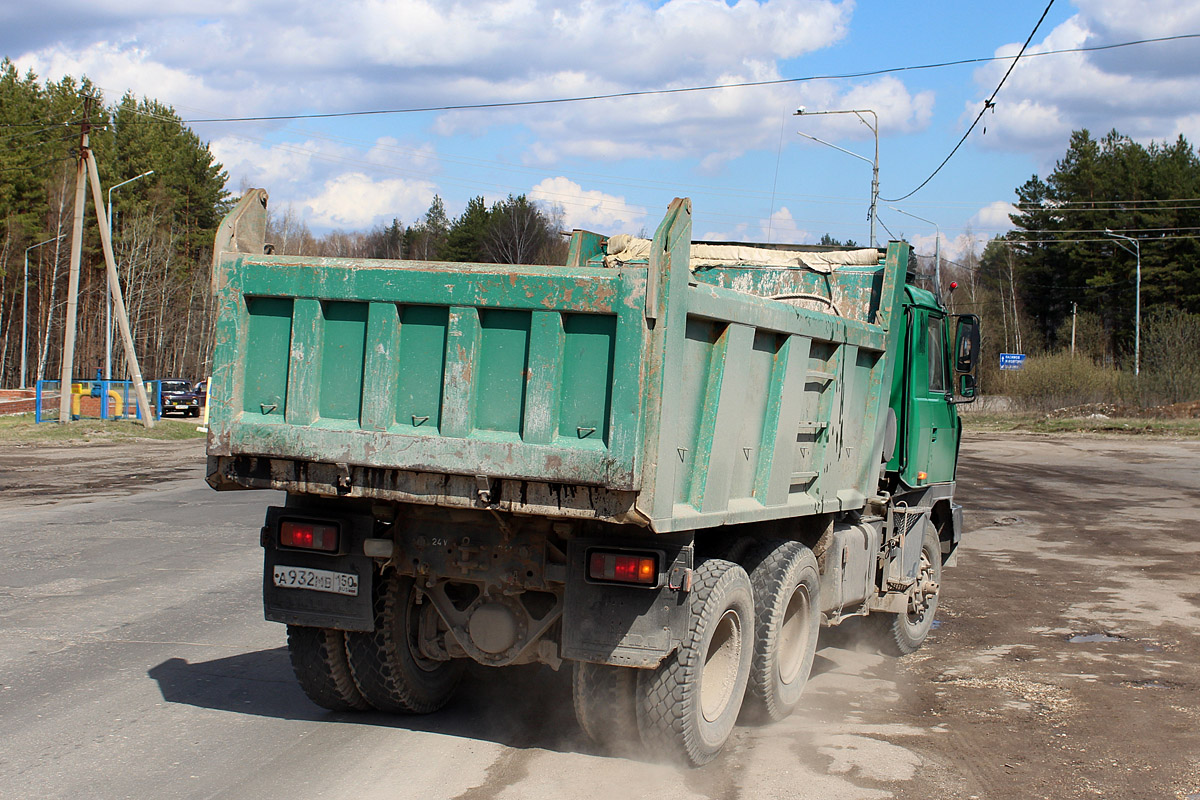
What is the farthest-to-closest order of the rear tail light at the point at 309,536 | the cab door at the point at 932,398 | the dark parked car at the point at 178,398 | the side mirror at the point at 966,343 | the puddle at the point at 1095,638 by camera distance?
the dark parked car at the point at 178,398 → the puddle at the point at 1095,638 → the side mirror at the point at 966,343 → the cab door at the point at 932,398 → the rear tail light at the point at 309,536

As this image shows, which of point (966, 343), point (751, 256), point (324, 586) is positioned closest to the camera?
point (324, 586)

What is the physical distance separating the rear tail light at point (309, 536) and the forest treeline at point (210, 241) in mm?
47683

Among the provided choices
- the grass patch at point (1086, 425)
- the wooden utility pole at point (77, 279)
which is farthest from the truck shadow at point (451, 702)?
the grass patch at point (1086, 425)

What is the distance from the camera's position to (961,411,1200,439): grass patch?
137 feet

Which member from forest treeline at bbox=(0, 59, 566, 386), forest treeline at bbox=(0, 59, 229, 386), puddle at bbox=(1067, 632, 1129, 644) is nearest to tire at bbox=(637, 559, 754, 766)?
puddle at bbox=(1067, 632, 1129, 644)

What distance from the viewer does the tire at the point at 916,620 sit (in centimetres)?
768

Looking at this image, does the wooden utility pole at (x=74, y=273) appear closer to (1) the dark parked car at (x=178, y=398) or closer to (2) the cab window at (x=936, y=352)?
(1) the dark parked car at (x=178, y=398)

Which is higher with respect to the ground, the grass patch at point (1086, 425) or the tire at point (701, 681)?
the grass patch at point (1086, 425)

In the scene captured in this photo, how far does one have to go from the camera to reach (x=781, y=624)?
18.3ft

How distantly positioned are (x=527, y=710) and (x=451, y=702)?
451 mm

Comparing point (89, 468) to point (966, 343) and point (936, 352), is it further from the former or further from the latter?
point (966, 343)

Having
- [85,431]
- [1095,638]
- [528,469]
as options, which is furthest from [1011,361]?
[528,469]

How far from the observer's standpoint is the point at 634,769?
16.0 ft

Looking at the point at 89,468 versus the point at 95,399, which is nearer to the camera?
the point at 89,468
